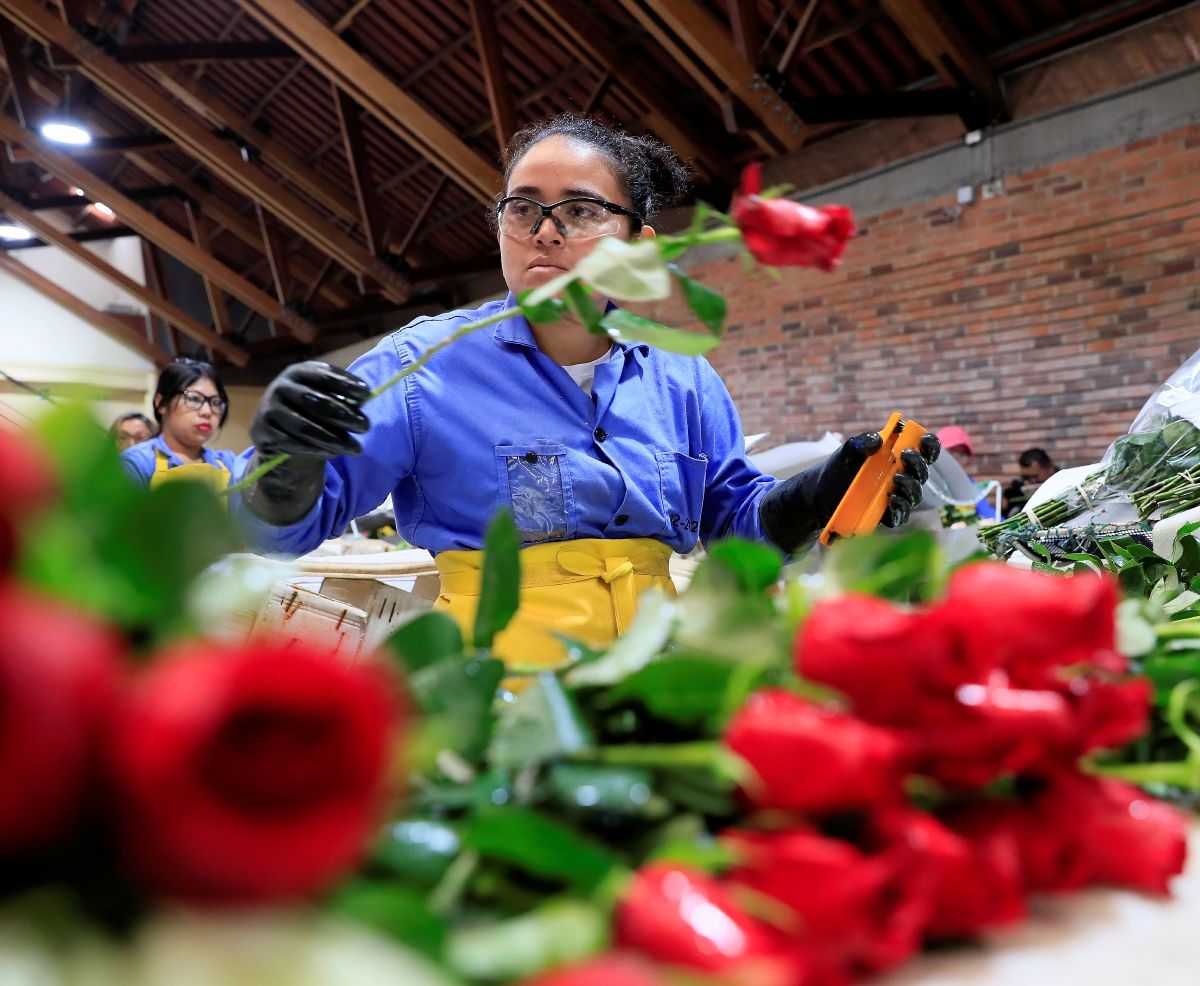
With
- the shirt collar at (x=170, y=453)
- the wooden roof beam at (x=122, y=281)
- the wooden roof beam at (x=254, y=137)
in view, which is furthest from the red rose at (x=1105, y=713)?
the wooden roof beam at (x=122, y=281)

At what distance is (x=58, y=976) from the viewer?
188mm

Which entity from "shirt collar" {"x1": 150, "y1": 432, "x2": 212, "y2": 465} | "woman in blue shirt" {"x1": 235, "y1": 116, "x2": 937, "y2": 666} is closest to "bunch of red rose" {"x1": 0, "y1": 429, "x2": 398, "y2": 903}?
"woman in blue shirt" {"x1": 235, "y1": 116, "x2": 937, "y2": 666}

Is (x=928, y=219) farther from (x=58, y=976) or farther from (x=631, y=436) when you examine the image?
(x=58, y=976)

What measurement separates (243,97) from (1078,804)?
9.43 metres

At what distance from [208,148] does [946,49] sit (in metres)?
5.80

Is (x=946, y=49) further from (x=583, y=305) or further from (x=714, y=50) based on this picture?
(x=583, y=305)

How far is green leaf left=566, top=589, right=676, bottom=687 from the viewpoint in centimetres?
35

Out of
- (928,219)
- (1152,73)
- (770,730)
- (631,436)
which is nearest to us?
(770,730)

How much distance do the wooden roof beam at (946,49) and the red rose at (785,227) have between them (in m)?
4.78

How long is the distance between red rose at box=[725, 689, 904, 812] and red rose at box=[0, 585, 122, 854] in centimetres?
18

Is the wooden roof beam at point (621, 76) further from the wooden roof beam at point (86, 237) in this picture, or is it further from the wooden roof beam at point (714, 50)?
the wooden roof beam at point (86, 237)

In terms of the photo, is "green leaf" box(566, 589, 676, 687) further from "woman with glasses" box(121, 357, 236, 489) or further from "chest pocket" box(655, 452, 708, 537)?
"woman with glasses" box(121, 357, 236, 489)

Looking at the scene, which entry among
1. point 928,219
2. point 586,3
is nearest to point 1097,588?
point 928,219

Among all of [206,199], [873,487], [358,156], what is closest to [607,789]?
[873,487]
